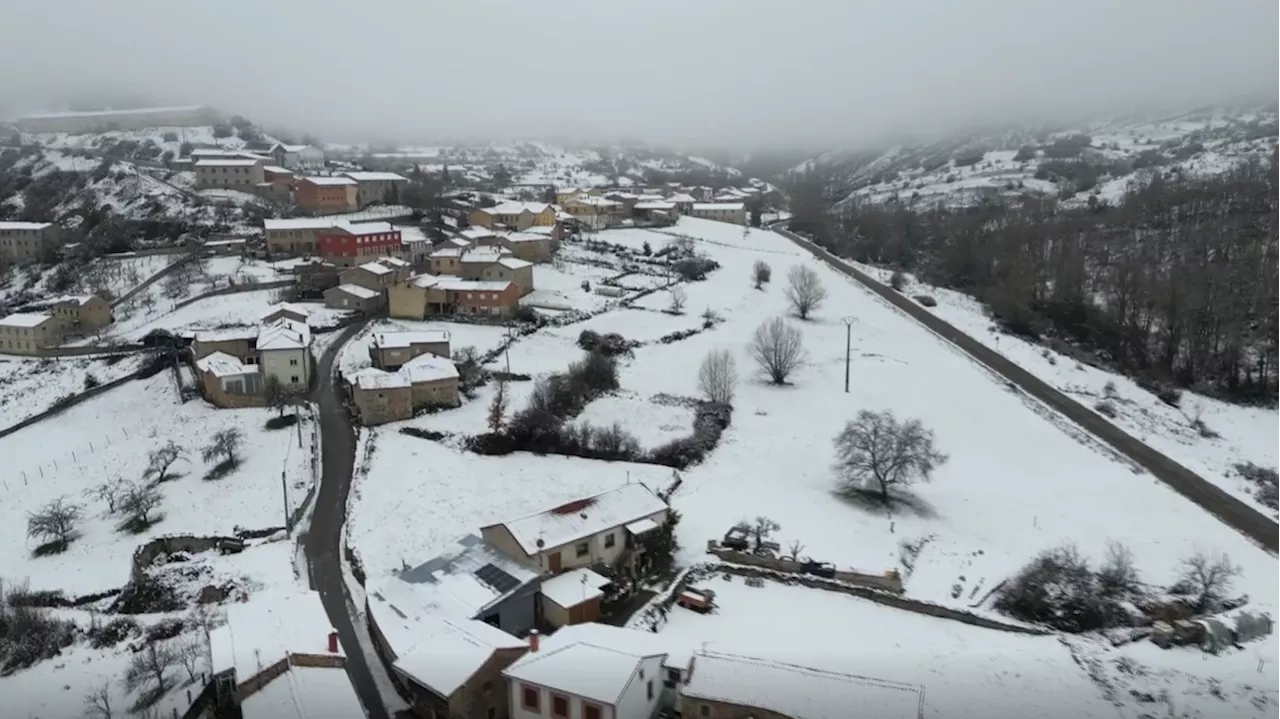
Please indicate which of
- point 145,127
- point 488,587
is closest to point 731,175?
point 145,127

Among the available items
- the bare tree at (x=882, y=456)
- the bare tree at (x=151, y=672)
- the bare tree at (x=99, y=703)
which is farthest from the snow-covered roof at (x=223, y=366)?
the bare tree at (x=882, y=456)

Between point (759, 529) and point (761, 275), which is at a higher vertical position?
point (761, 275)

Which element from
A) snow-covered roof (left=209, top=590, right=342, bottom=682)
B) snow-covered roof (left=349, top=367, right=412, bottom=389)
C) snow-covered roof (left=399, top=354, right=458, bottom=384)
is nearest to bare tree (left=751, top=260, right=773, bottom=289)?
snow-covered roof (left=399, top=354, right=458, bottom=384)

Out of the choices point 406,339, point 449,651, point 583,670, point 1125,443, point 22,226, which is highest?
point 22,226

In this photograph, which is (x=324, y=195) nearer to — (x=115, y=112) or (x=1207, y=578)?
(x=115, y=112)

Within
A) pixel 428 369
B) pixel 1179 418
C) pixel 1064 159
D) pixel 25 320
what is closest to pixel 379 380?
pixel 428 369

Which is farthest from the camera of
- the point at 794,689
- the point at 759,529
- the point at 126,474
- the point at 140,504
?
the point at 126,474
